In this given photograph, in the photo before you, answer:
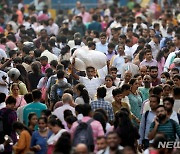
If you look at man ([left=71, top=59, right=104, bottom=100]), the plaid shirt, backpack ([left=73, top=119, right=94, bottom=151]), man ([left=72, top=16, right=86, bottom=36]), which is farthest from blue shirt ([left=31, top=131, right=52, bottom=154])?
man ([left=72, top=16, right=86, bottom=36])

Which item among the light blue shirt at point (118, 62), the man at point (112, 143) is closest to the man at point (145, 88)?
the light blue shirt at point (118, 62)

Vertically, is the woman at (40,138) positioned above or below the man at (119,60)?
below

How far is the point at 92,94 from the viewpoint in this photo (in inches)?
871

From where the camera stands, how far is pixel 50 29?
35.4 metres

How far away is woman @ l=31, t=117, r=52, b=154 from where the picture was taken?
1697cm

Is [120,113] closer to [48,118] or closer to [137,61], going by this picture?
[48,118]

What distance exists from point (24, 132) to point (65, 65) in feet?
22.8

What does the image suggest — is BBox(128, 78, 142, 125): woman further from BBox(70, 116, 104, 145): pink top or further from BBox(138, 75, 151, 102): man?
BBox(70, 116, 104, 145): pink top

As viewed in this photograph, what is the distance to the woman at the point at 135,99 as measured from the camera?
66.0ft

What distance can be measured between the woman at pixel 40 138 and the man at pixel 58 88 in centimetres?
379

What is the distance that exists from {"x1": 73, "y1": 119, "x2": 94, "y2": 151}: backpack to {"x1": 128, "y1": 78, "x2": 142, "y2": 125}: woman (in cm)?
298

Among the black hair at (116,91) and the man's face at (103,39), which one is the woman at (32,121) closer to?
the black hair at (116,91)

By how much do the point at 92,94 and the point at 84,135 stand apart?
559cm

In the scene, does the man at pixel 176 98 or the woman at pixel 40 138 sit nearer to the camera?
the woman at pixel 40 138
